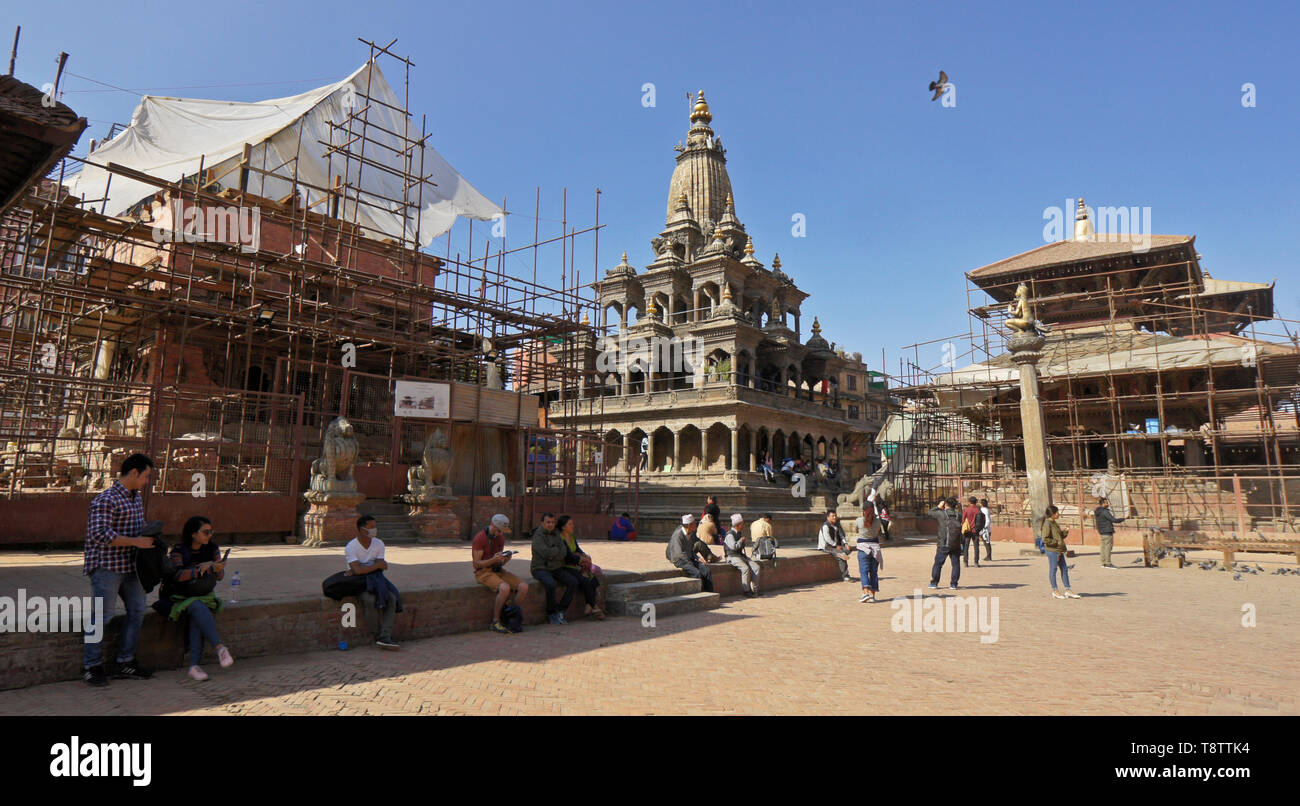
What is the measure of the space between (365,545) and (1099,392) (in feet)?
104

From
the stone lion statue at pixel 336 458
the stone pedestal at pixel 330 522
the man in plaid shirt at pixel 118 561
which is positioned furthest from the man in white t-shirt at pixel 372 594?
the stone lion statue at pixel 336 458

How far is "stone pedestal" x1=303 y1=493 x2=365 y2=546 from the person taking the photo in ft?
46.6

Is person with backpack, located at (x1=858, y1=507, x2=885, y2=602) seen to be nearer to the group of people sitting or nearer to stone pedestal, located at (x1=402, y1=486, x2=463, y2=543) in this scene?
stone pedestal, located at (x1=402, y1=486, x2=463, y2=543)

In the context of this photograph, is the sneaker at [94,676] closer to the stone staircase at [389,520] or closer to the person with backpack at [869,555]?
the stone staircase at [389,520]

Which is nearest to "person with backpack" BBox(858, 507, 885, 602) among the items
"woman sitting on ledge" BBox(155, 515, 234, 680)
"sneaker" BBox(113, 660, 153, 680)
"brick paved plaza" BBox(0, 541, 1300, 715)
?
"brick paved plaza" BBox(0, 541, 1300, 715)

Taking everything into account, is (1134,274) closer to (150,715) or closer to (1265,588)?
(1265,588)

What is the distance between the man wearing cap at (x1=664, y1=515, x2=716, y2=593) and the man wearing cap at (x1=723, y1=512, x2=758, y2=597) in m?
0.71

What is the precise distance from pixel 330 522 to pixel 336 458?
136 centimetres

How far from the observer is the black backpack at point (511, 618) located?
8.64 m

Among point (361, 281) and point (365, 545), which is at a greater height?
point (361, 281)

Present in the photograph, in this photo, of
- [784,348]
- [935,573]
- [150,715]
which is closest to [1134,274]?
[784,348]

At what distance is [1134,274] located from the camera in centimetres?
3494

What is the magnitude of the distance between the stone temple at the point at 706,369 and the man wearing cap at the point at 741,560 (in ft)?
54.8

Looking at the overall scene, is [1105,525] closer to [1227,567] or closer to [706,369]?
[1227,567]
